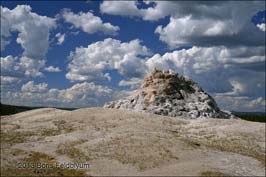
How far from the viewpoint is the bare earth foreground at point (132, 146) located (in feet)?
134

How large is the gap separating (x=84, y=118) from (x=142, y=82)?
26.8 metres

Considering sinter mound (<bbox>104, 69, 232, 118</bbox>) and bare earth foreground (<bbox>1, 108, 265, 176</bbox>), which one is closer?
bare earth foreground (<bbox>1, 108, 265, 176</bbox>)

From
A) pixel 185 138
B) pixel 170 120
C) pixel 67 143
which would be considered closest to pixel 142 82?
pixel 170 120

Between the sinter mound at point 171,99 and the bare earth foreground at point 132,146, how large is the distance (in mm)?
9970

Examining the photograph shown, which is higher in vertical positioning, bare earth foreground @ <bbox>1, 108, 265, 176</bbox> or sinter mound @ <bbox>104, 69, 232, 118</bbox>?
sinter mound @ <bbox>104, 69, 232, 118</bbox>

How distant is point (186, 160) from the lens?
1759 inches

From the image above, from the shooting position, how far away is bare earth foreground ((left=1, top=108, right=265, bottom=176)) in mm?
40812

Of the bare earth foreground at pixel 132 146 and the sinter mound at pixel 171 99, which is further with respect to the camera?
the sinter mound at pixel 171 99

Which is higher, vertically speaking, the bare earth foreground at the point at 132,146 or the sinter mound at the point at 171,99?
the sinter mound at the point at 171,99

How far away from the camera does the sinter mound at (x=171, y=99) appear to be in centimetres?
8412

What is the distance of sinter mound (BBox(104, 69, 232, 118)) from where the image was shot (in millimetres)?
84125

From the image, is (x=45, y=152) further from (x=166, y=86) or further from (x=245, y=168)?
(x=166, y=86)

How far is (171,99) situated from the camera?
8850 centimetres

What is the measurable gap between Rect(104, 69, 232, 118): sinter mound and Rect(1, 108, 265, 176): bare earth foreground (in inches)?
393
